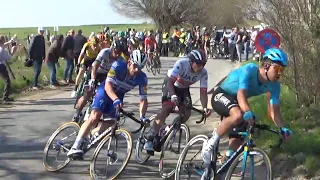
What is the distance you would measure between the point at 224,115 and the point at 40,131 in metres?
5.38

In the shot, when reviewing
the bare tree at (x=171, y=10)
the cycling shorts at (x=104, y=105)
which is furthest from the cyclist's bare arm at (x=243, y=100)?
the bare tree at (x=171, y=10)

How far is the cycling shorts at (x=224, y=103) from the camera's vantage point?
6258mm

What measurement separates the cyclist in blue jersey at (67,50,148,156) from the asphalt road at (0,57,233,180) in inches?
27.1

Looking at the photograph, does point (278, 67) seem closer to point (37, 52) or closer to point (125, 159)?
point (125, 159)

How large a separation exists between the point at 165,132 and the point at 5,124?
194 inches

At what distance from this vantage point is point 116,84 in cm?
739

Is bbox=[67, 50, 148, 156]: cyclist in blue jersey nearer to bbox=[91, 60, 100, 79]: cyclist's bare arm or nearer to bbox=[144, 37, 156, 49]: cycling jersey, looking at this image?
bbox=[91, 60, 100, 79]: cyclist's bare arm

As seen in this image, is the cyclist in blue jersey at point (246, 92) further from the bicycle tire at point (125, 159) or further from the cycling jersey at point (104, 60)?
the cycling jersey at point (104, 60)

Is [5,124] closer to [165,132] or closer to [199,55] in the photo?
[165,132]

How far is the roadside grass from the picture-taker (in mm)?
7469

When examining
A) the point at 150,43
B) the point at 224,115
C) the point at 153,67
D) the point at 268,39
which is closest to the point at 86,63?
the point at 268,39

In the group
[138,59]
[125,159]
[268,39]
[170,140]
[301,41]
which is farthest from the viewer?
[268,39]

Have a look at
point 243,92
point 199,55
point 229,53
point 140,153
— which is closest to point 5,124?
point 140,153

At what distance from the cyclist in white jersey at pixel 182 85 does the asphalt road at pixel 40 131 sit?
0.69m
